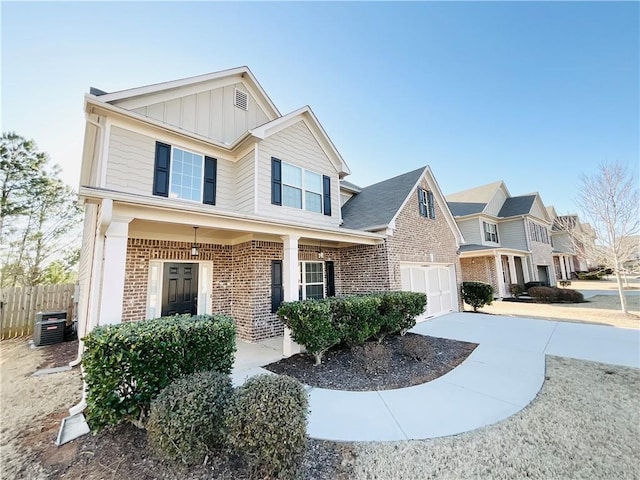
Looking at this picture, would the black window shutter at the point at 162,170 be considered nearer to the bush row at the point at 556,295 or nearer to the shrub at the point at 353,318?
the shrub at the point at 353,318

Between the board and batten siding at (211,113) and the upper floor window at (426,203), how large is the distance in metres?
7.18

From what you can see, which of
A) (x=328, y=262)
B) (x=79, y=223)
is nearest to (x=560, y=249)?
(x=328, y=262)

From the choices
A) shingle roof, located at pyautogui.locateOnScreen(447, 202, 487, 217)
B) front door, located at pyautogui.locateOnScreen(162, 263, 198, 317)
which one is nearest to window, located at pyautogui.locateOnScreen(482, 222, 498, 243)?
shingle roof, located at pyautogui.locateOnScreen(447, 202, 487, 217)

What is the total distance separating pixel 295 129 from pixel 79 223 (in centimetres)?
1558

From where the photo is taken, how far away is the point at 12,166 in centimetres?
1241

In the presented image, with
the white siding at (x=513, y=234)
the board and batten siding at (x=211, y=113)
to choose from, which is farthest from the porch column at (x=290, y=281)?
the white siding at (x=513, y=234)

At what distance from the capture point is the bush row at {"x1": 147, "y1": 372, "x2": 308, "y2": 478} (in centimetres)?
250

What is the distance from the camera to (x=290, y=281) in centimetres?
650

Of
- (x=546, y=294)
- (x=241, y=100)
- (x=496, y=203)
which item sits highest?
(x=241, y=100)

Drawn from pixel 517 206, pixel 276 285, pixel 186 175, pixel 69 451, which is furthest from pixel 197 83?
pixel 517 206

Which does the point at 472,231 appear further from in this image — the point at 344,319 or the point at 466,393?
the point at 466,393

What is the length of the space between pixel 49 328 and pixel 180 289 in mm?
5134

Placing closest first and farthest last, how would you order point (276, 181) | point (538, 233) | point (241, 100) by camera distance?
point (276, 181), point (241, 100), point (538, 233)

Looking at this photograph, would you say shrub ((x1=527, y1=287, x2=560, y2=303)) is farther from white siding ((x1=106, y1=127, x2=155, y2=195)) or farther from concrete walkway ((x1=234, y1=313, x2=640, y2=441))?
white siding ((x1=106, y1=127, x2=155, y2=195))
